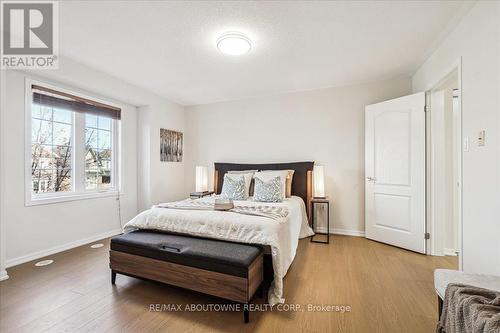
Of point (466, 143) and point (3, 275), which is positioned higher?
point (466, 143)

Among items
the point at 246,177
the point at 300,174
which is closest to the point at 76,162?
the point at 246,177

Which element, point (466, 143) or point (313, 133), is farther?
point (313, 133)

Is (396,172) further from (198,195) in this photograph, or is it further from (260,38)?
(198,195)

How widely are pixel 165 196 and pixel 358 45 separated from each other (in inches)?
156

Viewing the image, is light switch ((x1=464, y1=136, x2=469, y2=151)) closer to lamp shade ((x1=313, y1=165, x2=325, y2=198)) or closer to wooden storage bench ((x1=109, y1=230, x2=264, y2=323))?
lamp shade ((x1=313, y1=165, x2=325, y2=198))

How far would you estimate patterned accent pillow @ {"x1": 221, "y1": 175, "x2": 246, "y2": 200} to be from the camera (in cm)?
332

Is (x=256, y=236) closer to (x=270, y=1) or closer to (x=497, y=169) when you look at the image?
(x=497, y=169)

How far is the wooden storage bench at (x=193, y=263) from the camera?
1.58 meters

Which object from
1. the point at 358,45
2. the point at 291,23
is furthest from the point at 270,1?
the point at 358,45

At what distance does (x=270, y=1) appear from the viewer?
177cm

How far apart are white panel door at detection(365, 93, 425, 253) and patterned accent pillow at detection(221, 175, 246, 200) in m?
1.93

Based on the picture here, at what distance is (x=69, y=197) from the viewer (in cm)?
301

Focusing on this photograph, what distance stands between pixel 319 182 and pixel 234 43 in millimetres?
2315

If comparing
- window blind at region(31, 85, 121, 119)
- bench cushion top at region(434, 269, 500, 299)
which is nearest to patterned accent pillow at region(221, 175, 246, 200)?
window blind at region(31, 85, 121, 119)
